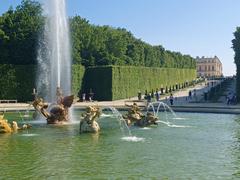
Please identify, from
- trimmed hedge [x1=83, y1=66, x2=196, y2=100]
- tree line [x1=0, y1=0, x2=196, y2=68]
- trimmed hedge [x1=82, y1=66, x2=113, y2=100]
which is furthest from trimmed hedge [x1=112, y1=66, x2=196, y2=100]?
tree line [x1=0, y1=0, x2=196, y2=68]

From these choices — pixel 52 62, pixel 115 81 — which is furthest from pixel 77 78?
pixel 52 62

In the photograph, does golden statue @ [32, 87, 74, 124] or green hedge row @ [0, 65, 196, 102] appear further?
green hedge row @ [0, 65, 196, 102]

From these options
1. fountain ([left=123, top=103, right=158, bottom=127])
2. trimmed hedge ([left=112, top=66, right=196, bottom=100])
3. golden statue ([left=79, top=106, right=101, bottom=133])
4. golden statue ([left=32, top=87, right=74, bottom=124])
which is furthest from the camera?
trimmed hedge ([left=112, top=66, right=196, bottom=100])

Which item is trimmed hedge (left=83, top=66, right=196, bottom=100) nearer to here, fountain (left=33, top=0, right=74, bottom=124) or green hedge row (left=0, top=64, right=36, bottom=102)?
fountain (left=33, top=0, right=74, bottom=124)

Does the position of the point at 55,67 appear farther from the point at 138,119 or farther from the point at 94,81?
the point at 94,81

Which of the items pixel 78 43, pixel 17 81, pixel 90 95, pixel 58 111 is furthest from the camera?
pixel 78 43

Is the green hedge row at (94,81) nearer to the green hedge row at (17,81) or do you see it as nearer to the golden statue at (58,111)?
the green hedge row at (17,81)

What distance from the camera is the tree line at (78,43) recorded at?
53000mm

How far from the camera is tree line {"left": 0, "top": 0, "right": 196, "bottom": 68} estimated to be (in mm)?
53000

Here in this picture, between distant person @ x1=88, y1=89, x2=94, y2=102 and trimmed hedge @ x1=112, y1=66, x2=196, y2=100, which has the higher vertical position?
trimmed hedge @ x1=112, y1=66, x2=196, y2=100

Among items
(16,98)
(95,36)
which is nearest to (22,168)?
(16,98)

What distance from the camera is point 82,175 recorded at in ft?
47.9

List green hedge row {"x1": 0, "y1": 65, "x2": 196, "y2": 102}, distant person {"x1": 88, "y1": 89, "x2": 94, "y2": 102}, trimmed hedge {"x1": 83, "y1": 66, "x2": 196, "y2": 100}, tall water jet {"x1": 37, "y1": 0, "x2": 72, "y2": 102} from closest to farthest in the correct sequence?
tall water jet {"x1": 37, "y1": 0, "x2": 72, "y2": 102}
green hedge row {"x1": 0, "y1": 65, "x2": 196, "y2": 102}
distant person {"x1": 88, "y1": 89, "x2": 94, "y2": 102}
trimmed hedge {"x1": 83, "y1": 66, "x2": 196, "y2": 100}

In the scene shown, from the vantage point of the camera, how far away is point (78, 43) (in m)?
60.8
